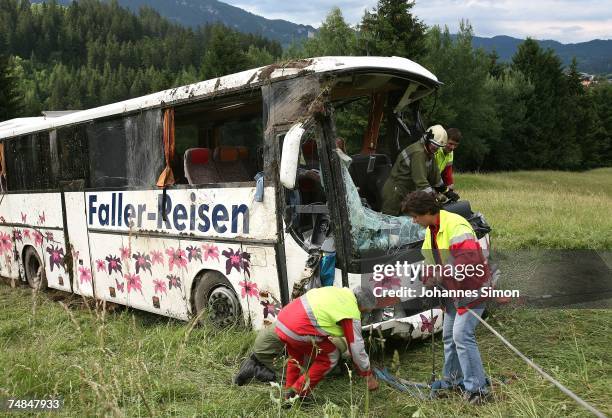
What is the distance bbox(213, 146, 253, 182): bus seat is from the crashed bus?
20 mm

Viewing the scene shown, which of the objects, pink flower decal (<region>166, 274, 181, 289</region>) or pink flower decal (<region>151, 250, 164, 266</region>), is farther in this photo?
pink flower decal (<region>151, 250, 164, 266</region>)

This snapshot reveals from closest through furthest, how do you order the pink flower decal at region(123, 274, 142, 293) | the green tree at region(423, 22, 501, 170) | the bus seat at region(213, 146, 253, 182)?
1. the pink flower decal at region(123, 274, 142, 293)
2. the bus seat at region(213, 146, 253, 182)
3. the green tree at region(423, 22, 501, 170)

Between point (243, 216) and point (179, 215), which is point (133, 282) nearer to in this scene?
point (179, 215)

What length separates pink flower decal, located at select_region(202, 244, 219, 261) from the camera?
628 cm

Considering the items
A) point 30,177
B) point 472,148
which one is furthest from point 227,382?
point 472,148

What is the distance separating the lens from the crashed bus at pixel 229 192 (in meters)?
5.29

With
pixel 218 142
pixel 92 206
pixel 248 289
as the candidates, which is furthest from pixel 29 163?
pixel 248 289

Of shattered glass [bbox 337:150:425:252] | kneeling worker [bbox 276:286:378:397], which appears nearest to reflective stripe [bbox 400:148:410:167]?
shattered glass [bbox 337:150:425:252]

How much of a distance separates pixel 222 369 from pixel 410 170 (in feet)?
10.1

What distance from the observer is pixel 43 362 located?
4828 mm

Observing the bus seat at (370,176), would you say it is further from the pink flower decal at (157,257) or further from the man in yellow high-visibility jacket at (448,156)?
the pink flower decal at (157,257)

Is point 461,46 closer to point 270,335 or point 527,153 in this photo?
point 527,153

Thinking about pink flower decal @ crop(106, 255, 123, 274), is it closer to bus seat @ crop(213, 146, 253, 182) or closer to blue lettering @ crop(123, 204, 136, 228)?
blue lettering @ crop(123, 204, 136, 228)

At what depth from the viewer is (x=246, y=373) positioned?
4.88 metres
